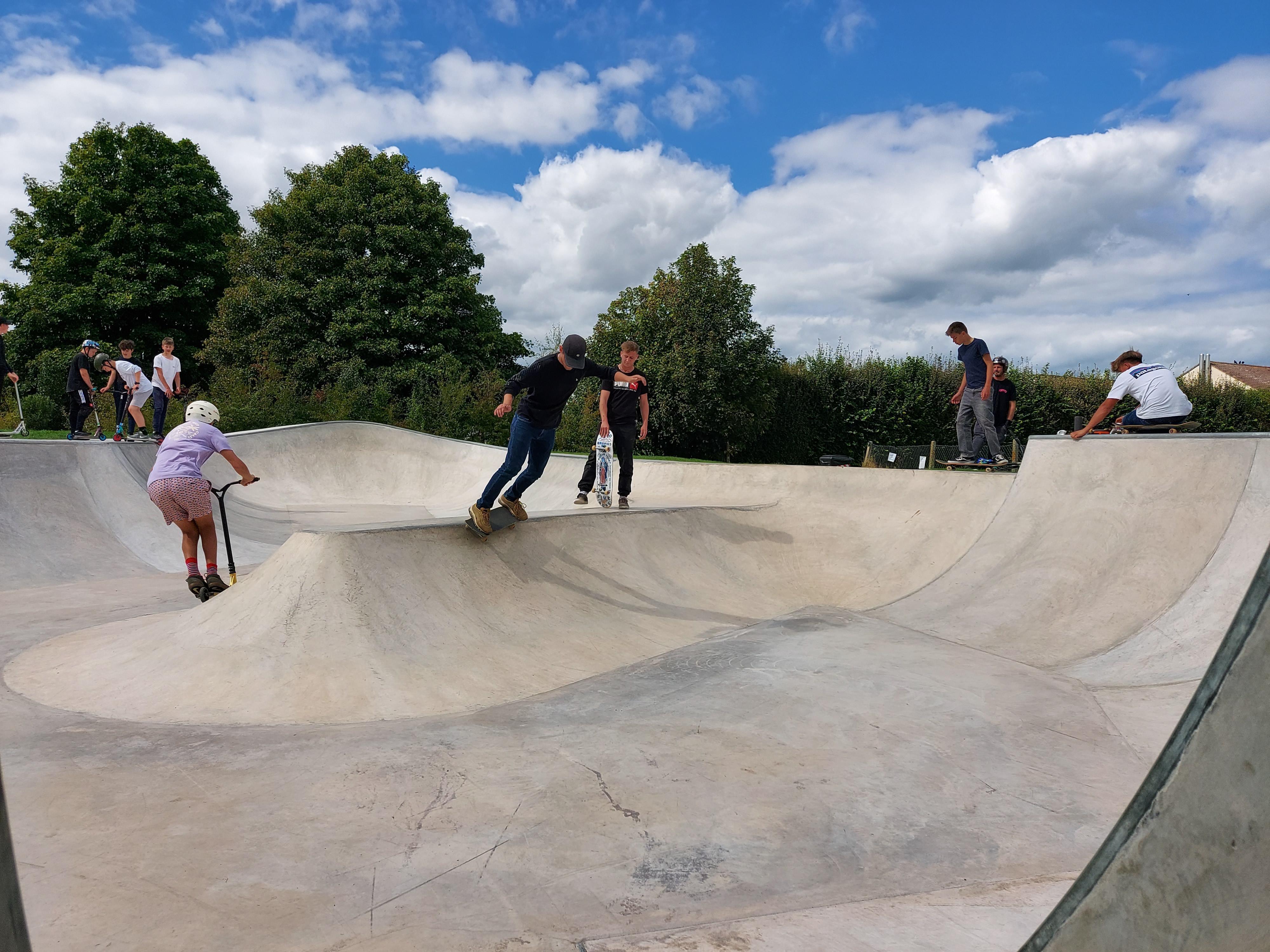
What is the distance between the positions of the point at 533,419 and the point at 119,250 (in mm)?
27894

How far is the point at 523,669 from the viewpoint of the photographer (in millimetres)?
4789

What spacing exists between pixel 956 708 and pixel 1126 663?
1.70 m

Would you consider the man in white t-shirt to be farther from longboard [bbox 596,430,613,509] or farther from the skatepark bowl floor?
longboard [bbox 596,430,613,509]

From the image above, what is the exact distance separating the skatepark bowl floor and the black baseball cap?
1.52 metres

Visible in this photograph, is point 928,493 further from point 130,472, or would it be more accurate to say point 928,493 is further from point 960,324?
point 130,472

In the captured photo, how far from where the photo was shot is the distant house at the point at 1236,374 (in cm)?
3522

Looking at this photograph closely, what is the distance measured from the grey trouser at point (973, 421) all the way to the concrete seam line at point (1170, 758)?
8036 millimetres

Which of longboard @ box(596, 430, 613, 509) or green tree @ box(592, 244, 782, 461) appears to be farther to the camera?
green tree @ box(592, 244, 782, 461)

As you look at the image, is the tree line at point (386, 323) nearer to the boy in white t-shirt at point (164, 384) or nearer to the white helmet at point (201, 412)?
the boy in white t-shirt at point (164, 384)

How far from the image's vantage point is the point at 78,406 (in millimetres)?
11453

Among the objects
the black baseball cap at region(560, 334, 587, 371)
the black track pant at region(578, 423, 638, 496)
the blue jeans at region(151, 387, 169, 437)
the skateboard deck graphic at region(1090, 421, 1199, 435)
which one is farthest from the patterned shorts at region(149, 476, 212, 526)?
the skateboard deck graphic at region(1090, 421, 1199, 435)

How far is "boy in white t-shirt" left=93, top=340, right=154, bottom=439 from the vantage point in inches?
426

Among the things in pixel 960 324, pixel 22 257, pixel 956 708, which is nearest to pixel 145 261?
pixel 22 257

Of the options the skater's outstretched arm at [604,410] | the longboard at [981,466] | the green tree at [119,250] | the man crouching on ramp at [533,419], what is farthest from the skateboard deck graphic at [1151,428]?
the green tree at [119,250]
